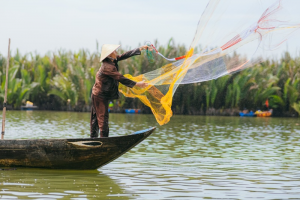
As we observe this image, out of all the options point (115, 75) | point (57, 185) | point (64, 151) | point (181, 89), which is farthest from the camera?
point (181, 89)

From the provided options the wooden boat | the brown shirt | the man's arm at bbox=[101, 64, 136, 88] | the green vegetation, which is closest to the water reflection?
the wooden boat

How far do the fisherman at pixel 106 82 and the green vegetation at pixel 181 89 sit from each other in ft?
61.1

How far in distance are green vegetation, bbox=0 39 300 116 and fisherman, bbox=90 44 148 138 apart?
733 inches

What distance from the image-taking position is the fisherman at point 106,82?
27.7 feet

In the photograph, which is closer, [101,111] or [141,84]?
[141,84]

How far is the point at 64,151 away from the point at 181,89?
62.1 feet

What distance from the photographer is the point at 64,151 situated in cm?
872

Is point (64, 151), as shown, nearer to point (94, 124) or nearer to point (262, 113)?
point (94, 124)

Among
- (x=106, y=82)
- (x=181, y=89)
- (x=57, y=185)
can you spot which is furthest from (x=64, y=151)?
(x=181, y=89)

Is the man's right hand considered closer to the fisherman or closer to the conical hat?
the fisherman

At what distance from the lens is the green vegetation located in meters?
27.6

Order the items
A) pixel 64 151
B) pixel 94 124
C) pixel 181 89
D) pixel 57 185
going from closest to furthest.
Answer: pixel 57 185 → pixel 64 151 → pixel 94 124 → pixel 181 89

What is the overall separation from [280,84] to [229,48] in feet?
70.2

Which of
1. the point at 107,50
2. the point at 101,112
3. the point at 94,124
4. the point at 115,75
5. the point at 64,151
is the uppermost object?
the point at 107,50
